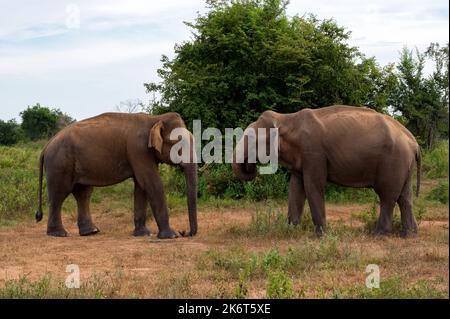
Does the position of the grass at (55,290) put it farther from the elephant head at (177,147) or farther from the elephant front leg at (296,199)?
the elephant front leg at (296,199)

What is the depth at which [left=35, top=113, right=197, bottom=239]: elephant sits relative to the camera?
34.9ft

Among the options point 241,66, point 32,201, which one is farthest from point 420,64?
point 32,201

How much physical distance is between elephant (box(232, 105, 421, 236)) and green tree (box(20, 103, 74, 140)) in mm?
26127

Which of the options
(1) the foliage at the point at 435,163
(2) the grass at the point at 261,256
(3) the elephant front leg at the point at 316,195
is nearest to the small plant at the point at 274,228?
(2) the grass at the point at 261,256

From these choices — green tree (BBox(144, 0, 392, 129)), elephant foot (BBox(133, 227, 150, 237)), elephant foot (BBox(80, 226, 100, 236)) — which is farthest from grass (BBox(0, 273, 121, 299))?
green tree (BBox(144, 0, 392, 129))

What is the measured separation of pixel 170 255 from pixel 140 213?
8.64 ft

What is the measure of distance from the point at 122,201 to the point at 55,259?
6471 millimetres

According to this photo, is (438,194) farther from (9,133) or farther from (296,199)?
(9,133)

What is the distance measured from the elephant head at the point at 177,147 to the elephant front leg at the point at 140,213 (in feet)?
2.53

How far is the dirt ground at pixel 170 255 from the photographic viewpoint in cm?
681

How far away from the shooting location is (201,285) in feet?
22.1

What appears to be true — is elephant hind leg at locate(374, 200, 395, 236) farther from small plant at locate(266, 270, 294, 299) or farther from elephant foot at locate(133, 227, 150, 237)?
small plant at locate(266, 270, 294, 299)

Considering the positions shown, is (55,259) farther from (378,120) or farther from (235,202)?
(235,202)

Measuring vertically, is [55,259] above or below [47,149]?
below
